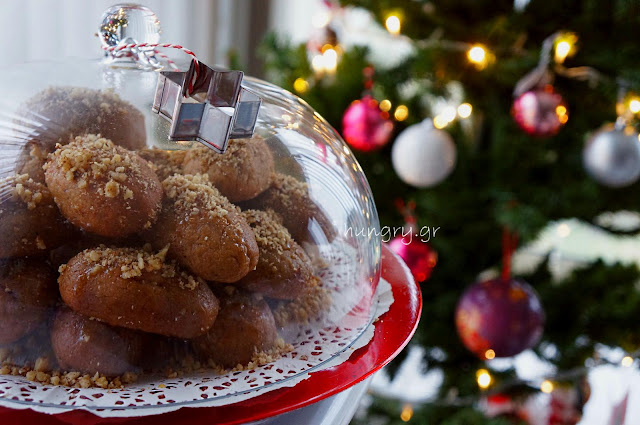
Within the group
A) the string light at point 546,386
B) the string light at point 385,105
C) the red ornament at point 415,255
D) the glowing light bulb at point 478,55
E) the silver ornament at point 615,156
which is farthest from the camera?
the string light at point 546,386

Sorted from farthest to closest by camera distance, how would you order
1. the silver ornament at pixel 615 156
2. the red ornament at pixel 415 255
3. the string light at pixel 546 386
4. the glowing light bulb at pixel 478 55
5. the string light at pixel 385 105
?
the string light at pixel 546 386 → the string light at pixel 385 105 → the red ornament at pixel 415 255 → the glowing light bulb at pixel 478 55 → the silver ornament at pixel 615 156

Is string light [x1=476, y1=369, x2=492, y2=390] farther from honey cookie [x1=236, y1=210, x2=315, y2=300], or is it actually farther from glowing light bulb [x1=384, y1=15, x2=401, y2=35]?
honey cookie [x1=236, y1=210, x2=315, y2=300]

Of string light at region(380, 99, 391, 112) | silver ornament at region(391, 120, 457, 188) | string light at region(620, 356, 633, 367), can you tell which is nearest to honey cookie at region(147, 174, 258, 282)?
silver ornament at region(391, 120, 457, 188)

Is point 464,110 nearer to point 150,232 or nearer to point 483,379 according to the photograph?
point 483,379

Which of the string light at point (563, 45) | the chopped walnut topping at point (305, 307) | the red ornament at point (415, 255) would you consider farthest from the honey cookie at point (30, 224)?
the string light at point (563, 45)

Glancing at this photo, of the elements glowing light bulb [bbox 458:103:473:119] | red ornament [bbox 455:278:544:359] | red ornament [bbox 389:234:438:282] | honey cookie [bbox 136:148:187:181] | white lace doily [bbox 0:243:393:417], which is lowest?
red ornament [bbox 455:278:544:359]

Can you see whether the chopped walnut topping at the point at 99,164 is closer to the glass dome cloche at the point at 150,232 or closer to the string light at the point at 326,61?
the glass dome cloche at the point at 150,232
